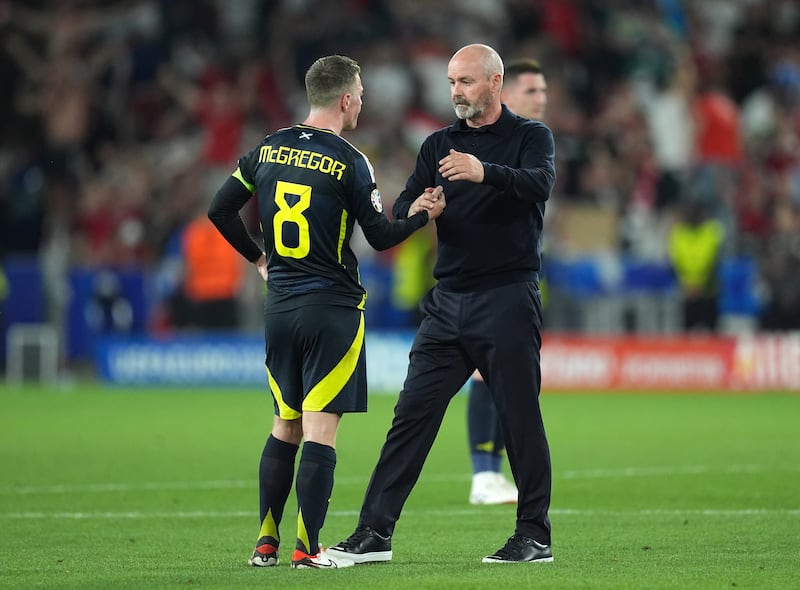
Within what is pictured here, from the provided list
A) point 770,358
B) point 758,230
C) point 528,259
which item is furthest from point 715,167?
point 528,259

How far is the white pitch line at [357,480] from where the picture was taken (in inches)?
444

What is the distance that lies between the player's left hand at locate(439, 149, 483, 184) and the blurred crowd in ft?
47.3

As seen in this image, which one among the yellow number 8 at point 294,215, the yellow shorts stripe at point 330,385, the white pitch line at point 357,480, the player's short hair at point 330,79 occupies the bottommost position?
the white pitch line at point 357,480

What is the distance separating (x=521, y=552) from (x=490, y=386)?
81cm

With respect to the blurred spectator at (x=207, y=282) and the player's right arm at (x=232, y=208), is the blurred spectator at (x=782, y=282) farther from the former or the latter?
the player's right arm at (x=232, y=208)

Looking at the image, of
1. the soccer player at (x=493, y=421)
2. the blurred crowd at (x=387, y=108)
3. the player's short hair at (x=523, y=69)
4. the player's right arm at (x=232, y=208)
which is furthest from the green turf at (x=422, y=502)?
the blurred crowd at (x=387, y=108)

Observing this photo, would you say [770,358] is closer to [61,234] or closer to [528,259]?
[61,234]

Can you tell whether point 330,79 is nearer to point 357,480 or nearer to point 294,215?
point 294,215

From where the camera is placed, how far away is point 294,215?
7.59 metres

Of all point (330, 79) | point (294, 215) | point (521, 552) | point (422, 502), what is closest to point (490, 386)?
point (521, 552)

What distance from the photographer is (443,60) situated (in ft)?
82.8

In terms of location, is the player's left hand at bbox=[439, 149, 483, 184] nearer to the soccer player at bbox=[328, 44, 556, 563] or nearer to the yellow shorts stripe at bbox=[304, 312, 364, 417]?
the soccer player at bbox=[328, 44, 556, 563]

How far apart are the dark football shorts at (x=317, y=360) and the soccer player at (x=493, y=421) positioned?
302 cm

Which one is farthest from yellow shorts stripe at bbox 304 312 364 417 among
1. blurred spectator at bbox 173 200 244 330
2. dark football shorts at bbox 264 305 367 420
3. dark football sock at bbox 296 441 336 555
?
blurred spectator at bbox 173 200 244 330
